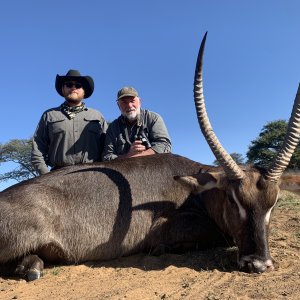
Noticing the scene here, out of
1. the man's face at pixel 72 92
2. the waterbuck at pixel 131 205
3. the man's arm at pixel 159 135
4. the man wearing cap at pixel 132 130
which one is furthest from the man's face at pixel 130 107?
the waterbuck at pixel 131 205

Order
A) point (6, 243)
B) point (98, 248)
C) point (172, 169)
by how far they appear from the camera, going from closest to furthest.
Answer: point (6, 243) < point (98, 248) < point (172, 169)

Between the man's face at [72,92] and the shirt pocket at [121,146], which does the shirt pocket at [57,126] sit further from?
the shirt pocket at [121,146]

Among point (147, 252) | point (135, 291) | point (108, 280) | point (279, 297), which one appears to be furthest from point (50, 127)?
point (279, 297)

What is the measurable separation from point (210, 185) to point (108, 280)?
173 cm

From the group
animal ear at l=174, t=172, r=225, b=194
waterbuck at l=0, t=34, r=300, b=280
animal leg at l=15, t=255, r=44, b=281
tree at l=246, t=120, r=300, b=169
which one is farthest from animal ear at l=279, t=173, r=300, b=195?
tree at l=246, t=120, r=300, b=169

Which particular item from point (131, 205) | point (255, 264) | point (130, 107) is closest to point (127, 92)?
→ point (130, 107)

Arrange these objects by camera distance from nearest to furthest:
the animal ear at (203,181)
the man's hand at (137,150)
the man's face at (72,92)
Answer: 1. the animal ear at (203,181)
2. the man's hand at (137,150)
3. the man's face at (72,92)

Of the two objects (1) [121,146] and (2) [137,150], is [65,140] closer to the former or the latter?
(1) [121,146]

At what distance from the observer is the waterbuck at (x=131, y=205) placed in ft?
17.2

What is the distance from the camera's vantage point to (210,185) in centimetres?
566

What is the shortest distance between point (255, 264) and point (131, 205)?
1.91m

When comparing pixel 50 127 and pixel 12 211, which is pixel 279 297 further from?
pixel 50 127

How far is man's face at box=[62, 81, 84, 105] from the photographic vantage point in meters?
8.76

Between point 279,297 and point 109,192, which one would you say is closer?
point 279,297
